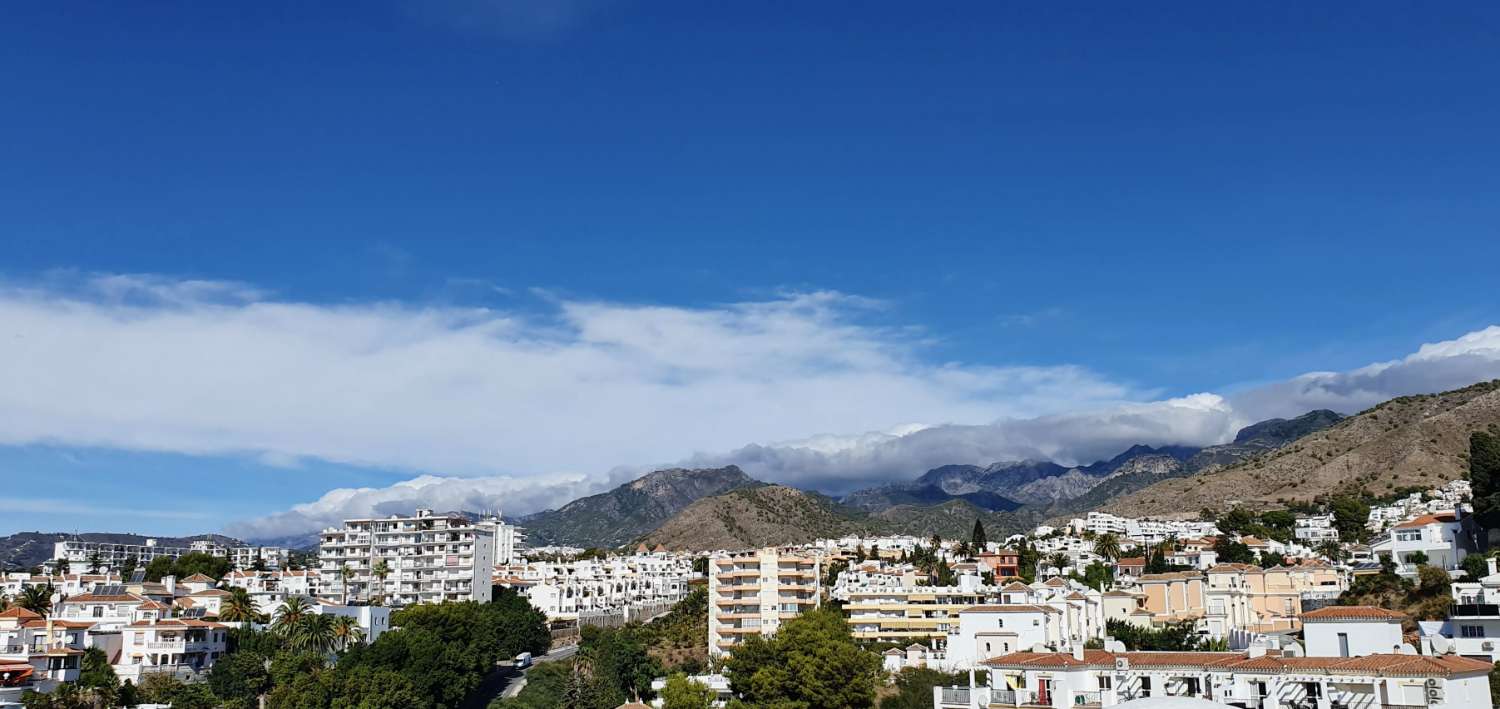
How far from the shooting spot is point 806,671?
6203cm

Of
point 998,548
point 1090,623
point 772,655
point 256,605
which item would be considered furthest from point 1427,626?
point 256,605

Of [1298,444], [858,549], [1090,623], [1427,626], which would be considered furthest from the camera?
[1298,444]

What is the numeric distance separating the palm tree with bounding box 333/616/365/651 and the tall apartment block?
26.2m

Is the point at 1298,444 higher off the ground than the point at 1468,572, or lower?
higher

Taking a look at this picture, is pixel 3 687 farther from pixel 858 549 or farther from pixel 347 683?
pixel 858 549

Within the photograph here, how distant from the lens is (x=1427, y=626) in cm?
5409

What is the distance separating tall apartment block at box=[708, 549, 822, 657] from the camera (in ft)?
291

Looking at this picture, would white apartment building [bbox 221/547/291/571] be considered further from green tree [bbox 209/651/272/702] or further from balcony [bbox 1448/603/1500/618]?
balcony [bbox 1448/603/1500/618]

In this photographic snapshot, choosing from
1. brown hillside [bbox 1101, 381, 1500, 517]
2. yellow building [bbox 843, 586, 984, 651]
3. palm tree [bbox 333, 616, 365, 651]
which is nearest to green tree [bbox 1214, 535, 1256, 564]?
yellow building [bbox 843, 586, 984, 651]

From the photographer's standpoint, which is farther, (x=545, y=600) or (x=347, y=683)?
(x=545, y=600)

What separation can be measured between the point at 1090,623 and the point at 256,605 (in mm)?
64062

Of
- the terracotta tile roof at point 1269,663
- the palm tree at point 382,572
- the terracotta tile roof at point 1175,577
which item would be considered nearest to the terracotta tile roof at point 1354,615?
the terracotta tile roof at point 1269,663

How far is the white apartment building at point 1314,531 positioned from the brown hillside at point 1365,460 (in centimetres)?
2091

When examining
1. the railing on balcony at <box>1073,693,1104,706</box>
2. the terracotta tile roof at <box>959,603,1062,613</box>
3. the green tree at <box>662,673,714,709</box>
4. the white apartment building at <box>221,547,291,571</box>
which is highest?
the white apartment building at <box>221,547,291,571</box>
